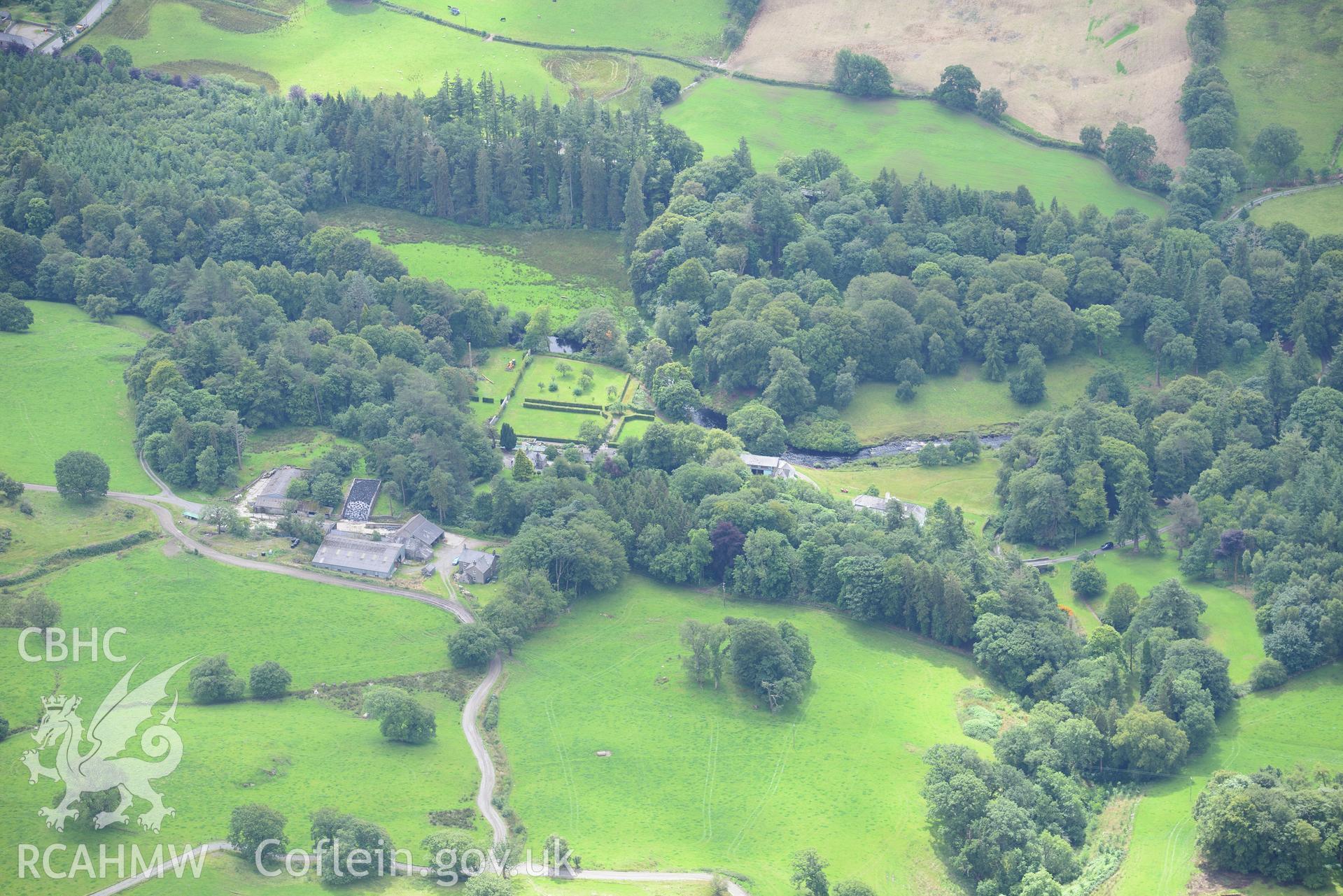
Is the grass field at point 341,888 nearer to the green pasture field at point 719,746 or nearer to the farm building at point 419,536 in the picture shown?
the green pasture field at point 719,746

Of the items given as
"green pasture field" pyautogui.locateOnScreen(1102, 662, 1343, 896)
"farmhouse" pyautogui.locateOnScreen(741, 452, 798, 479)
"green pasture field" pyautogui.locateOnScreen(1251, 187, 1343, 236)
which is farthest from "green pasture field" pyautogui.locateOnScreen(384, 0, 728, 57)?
"green pasture field" pyautogui.locateOnScreen(1102, 662, 1343, 896)

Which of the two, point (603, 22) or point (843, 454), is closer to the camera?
point (843, 454)

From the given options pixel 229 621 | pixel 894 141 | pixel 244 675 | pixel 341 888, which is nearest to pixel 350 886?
pixel 341 888

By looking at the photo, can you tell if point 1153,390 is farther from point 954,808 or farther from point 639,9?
point 639,9

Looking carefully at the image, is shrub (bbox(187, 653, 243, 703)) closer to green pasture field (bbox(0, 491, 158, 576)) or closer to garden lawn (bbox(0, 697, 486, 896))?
garden lawn (bbox(0, 697, 486, 896))

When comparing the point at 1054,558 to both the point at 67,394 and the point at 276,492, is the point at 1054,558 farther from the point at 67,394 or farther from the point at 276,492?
the point at 67,394
